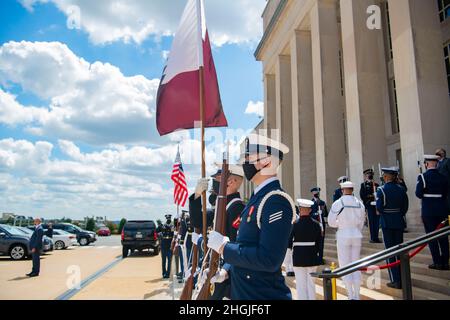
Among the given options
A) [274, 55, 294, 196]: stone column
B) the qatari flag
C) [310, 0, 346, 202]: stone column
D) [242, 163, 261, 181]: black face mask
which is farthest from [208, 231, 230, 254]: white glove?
[274, 55, 294, 196]: stone column

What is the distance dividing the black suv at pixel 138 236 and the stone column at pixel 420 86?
12812 millimetres

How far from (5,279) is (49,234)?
10677mm

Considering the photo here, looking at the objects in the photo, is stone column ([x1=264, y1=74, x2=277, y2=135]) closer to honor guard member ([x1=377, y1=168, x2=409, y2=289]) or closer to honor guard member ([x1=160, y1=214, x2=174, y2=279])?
honor guard member ([x1=160, y1=214, x2=174, y2=279])

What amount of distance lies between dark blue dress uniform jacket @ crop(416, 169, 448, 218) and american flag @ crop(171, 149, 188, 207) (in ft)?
20.3

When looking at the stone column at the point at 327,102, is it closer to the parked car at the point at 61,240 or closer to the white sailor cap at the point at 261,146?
the white sailor cap at the point at 261,146

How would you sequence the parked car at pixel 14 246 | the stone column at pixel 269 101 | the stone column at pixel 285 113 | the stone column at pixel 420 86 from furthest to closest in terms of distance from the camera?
the stone column at pixel 269 101 < the stone column at pixel 285 113 < the parked car at pixel 14 246 < the stone column at pixel 420 86

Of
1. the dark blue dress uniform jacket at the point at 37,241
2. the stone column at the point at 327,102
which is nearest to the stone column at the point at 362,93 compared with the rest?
the stone column at the point at 327,102

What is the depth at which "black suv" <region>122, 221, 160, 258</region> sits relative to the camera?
59.7 ft

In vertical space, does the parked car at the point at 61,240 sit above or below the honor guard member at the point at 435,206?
below

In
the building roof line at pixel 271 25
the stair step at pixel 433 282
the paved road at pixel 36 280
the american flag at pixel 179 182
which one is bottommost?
the paved road at pixel 36 280

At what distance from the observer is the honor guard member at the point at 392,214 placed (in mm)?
6219

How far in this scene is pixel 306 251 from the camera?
6.06 metres

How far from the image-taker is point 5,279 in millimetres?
10688
